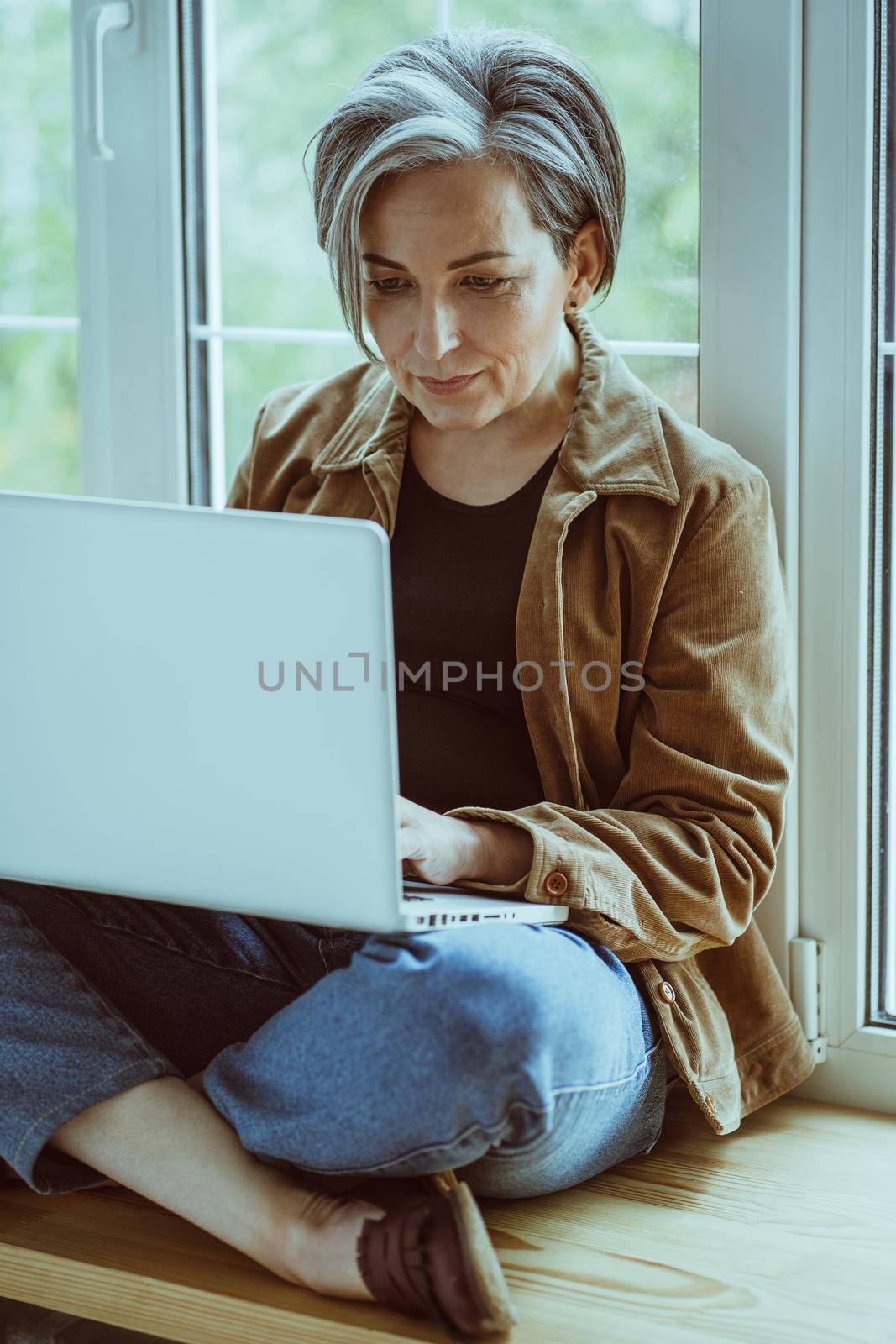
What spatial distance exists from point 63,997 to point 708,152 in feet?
3.39

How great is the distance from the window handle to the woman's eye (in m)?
0.56

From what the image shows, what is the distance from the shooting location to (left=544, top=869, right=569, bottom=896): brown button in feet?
3.98

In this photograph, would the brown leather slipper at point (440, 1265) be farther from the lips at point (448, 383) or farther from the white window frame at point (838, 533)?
the lips at point (448, 383)

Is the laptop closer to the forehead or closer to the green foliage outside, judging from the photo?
the forehead

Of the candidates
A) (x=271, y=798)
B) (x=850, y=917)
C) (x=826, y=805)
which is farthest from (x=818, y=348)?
(x=271, y=798)

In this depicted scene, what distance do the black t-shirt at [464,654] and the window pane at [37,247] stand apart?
670 millimetres

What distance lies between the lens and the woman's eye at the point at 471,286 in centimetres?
133

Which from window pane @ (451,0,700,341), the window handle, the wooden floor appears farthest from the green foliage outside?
the wooden floor

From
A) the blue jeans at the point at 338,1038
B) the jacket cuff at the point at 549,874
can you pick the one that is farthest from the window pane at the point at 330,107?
the blue jeans at the point at 338,1038

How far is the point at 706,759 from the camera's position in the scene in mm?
1338

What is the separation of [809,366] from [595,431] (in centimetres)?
24

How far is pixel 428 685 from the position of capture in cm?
147

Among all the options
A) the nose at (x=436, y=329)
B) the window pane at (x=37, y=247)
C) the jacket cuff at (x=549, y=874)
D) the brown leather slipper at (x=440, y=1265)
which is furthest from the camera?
the window pane at (x=37, y=247)

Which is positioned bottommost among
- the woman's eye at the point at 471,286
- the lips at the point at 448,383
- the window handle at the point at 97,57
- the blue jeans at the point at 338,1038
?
the blue jeans at the point at 338,1038
